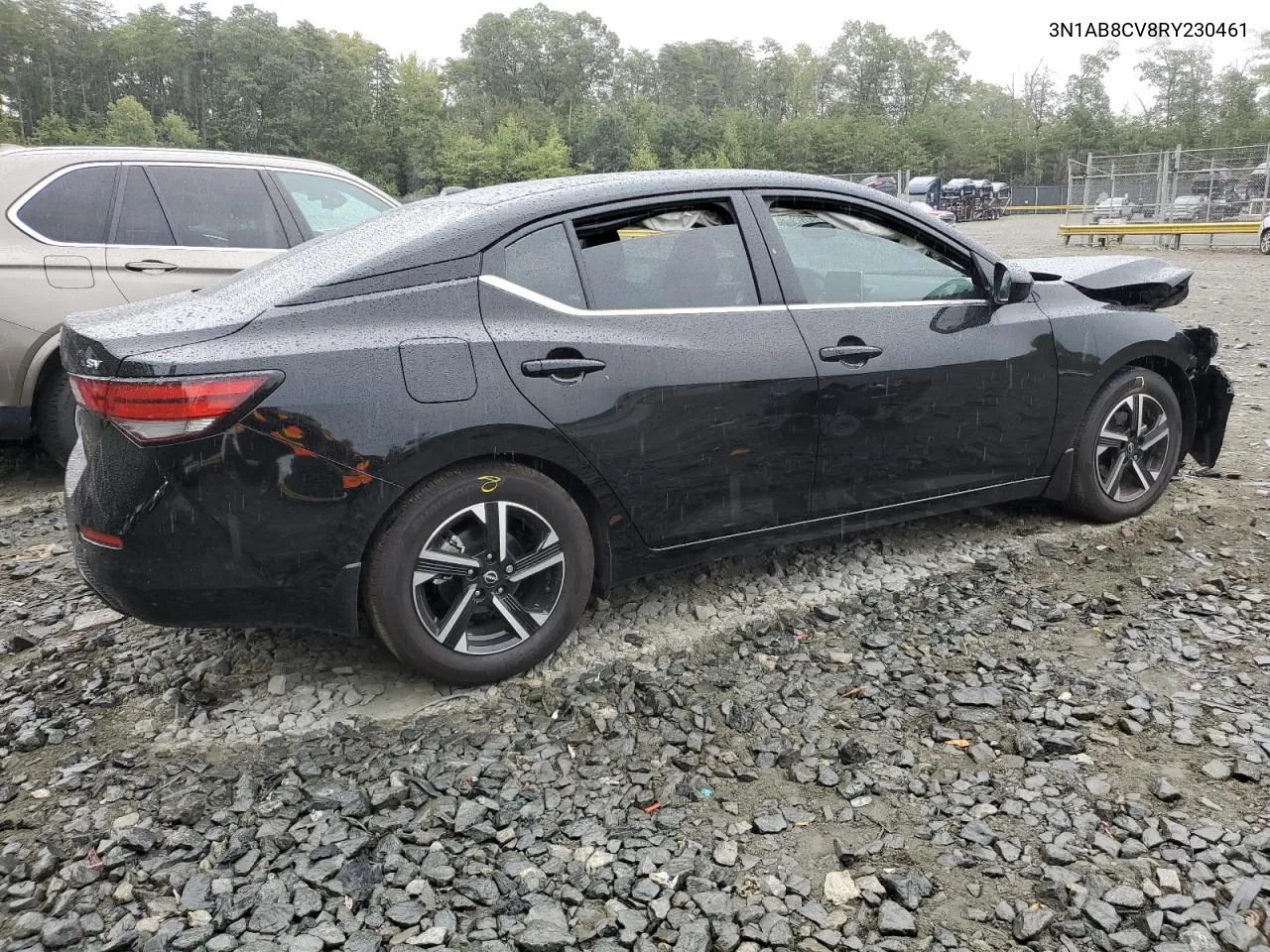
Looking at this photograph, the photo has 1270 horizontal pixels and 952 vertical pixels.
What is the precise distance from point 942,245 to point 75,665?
3693mm

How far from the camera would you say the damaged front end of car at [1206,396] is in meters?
4.77

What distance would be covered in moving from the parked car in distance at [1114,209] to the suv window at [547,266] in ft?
91.4

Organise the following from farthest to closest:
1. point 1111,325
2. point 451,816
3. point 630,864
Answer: point 1111,325 → point 451,816 → point 630,864

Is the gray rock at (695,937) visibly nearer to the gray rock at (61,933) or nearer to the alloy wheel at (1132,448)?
the gray rock at (61,933)

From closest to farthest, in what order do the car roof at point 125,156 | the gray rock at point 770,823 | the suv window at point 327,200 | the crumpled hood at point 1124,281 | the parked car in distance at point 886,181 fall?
the gray rock at point 770,823
the crumpled hood at point 1124,281
the car roof at point 125,156
the suv window at point 327,200
the parked car in distance at point 886,181

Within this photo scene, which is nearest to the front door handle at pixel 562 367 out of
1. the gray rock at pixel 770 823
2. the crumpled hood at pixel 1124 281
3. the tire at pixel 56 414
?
the gray rock at pixel 770 823

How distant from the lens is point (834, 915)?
2.26 metres

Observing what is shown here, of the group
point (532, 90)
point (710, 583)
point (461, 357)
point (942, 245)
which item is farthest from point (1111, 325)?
point (532, 90)

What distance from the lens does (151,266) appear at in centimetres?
561

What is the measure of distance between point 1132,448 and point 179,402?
406 cm

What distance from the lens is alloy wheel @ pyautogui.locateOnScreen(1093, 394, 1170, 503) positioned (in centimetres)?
452

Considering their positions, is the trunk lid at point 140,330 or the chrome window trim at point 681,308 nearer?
the trunk lid at point 140,330

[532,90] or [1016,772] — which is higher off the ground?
[532,90]

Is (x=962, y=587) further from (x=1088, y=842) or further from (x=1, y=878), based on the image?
(x=1, y=878)
